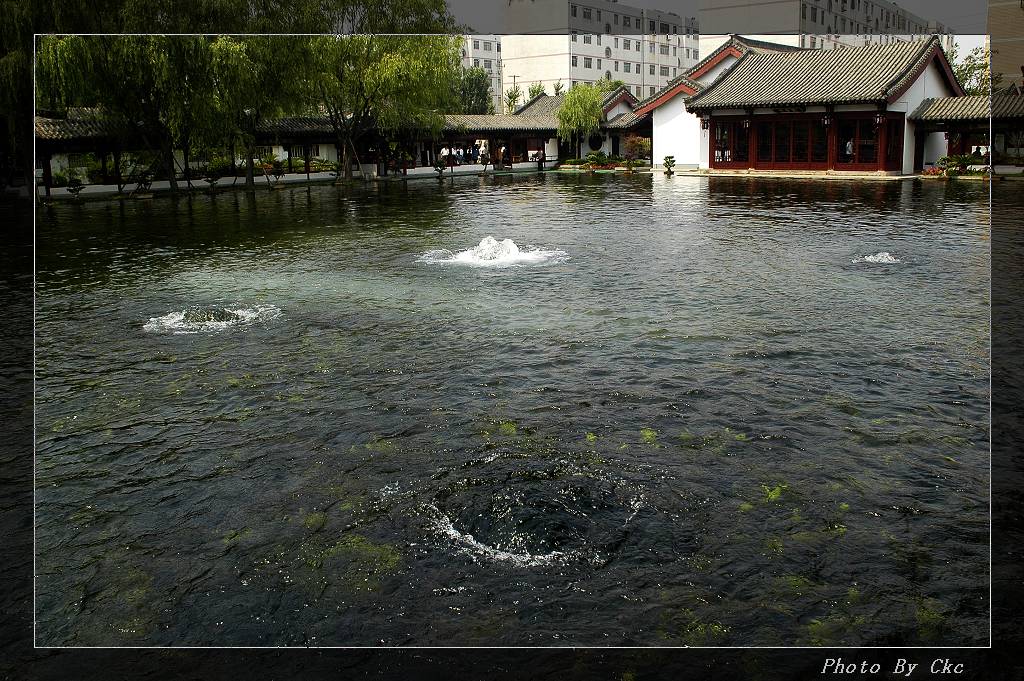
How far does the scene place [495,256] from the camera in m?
15.1

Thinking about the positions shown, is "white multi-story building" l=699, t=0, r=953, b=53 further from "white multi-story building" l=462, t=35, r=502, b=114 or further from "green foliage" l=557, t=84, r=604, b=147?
"white multi-story building" l=462, t=35, r=502, b=114

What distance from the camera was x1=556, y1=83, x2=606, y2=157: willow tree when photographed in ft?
162

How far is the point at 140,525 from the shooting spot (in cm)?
490

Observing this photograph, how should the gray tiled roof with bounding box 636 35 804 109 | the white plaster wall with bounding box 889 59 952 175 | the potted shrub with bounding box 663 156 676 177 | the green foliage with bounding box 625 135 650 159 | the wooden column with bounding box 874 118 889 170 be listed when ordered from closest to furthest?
1. the wooden column with bounding box 874 118 889 170
2. the white plaster wall with bounding box 889 59 952 175
3. the potted shrub with bounding box 663 156 676 177
4. the gray tiled roof with bounding box 636 35 804 109
5. the green foliage with bounding box 625 135 650 159

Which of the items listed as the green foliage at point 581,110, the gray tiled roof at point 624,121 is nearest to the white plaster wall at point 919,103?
the gray tiled roof at point 624,121

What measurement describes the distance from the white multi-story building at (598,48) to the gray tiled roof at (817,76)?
1817 centimetres

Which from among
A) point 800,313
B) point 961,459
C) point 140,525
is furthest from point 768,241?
point 140,525

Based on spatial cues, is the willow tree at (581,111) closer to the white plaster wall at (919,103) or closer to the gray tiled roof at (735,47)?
the gray tiled roof at (735,47)

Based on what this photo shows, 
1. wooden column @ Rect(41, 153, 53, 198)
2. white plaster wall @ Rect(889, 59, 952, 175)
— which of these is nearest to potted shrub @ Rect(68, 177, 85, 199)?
wooden column @ Rect(41, 153, 53, 198)

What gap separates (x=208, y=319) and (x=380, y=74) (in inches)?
1025

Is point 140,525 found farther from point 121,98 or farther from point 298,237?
point 298,237

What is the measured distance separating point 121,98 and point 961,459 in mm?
14501

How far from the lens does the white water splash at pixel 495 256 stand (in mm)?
14477

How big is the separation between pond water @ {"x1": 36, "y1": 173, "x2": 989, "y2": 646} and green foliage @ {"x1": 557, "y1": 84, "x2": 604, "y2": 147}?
3777 centimetres
